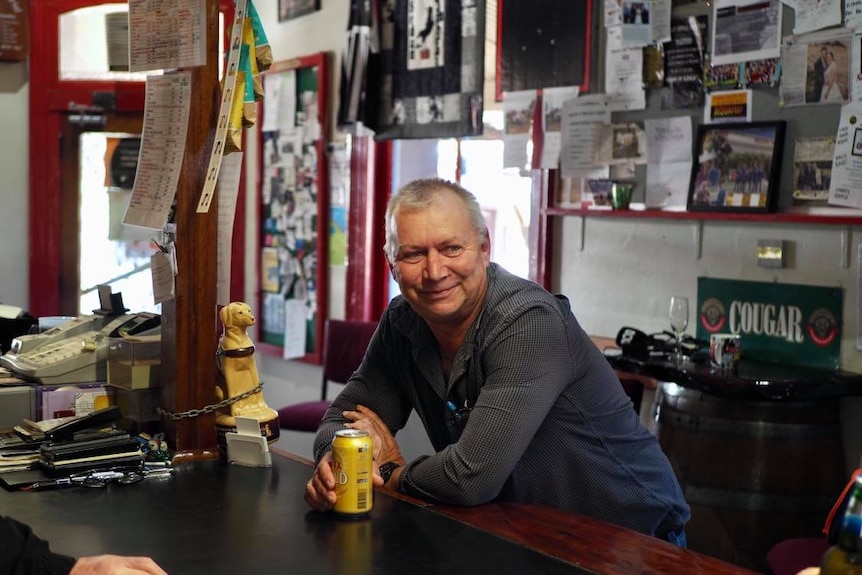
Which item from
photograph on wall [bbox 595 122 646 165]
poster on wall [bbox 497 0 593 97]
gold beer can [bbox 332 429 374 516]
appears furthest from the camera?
poster on wall [bbox 497 0 593 97]

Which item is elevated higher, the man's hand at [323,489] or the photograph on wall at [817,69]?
the photograph on wall at [817,69]

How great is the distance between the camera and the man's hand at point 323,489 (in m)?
1.92

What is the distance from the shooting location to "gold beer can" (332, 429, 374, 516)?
6.27 feet

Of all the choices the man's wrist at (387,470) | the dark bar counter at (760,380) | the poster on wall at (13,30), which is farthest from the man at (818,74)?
the poster on wall at (13,30)

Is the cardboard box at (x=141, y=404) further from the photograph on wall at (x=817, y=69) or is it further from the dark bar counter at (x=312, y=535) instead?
the photograph on wall at (x=817, y=69)

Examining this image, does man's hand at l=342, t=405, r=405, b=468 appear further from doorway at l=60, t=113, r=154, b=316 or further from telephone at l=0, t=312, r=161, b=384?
doorway at l=60, t=113, r=154, b=316

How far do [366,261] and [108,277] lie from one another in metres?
1.84

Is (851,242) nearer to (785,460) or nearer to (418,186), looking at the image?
(785,460)

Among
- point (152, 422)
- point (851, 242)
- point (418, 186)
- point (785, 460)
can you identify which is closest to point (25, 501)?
point (152, 422)

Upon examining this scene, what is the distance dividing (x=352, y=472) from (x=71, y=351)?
99 centimetres

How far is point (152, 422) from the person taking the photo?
2459 mm

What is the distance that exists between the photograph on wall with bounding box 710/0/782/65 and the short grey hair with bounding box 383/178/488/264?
1835 millimetres

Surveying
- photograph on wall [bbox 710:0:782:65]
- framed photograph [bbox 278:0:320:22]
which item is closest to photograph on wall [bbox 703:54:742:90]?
photograph on wall [bbox 710:0:782:65]

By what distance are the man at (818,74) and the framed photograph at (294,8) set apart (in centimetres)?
307
